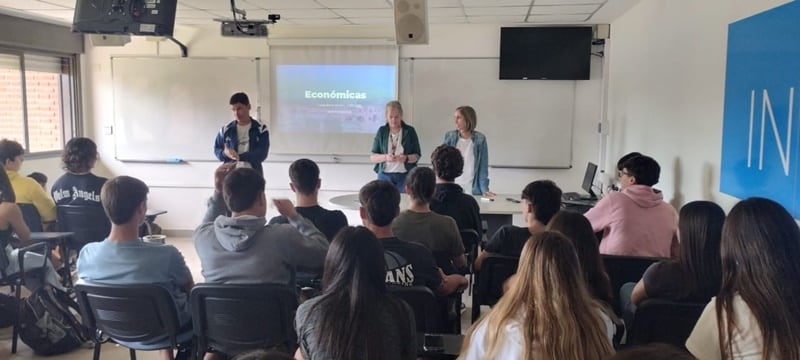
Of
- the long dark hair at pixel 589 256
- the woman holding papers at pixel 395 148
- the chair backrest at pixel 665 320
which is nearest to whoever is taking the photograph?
the chair backrest at pixel 665 320

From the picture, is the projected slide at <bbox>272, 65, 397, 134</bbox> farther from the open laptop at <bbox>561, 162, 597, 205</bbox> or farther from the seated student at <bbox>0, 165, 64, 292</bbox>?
the seated student at <bbox>0, 165, 64, 292</bbox>

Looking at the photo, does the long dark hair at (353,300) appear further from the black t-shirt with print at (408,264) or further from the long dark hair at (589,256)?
the long dark hair at (589,256)

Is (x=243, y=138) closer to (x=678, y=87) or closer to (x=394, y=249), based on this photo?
(x=394, y=249)

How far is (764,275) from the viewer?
1538 mm

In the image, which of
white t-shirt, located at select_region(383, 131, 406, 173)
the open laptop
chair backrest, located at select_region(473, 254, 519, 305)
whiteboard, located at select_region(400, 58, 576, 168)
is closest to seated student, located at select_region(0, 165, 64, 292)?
chair backrest, located at select_region(473, 254, 519, 305)

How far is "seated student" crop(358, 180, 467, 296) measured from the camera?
2.32m

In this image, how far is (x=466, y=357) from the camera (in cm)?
160

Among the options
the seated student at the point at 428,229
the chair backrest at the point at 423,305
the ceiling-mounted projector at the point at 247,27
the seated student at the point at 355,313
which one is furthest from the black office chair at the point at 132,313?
the ceiling-mounted projector at the point at 247,27

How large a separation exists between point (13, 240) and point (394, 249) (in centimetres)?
271

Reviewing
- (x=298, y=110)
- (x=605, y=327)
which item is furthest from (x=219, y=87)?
(x=605, y=327)

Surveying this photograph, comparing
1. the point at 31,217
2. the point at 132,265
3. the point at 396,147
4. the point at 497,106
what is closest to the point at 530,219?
the point at 132,265

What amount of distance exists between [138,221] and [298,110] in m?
4.30

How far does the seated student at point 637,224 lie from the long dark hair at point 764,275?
1377mm

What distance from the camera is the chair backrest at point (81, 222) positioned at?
3877 mm
